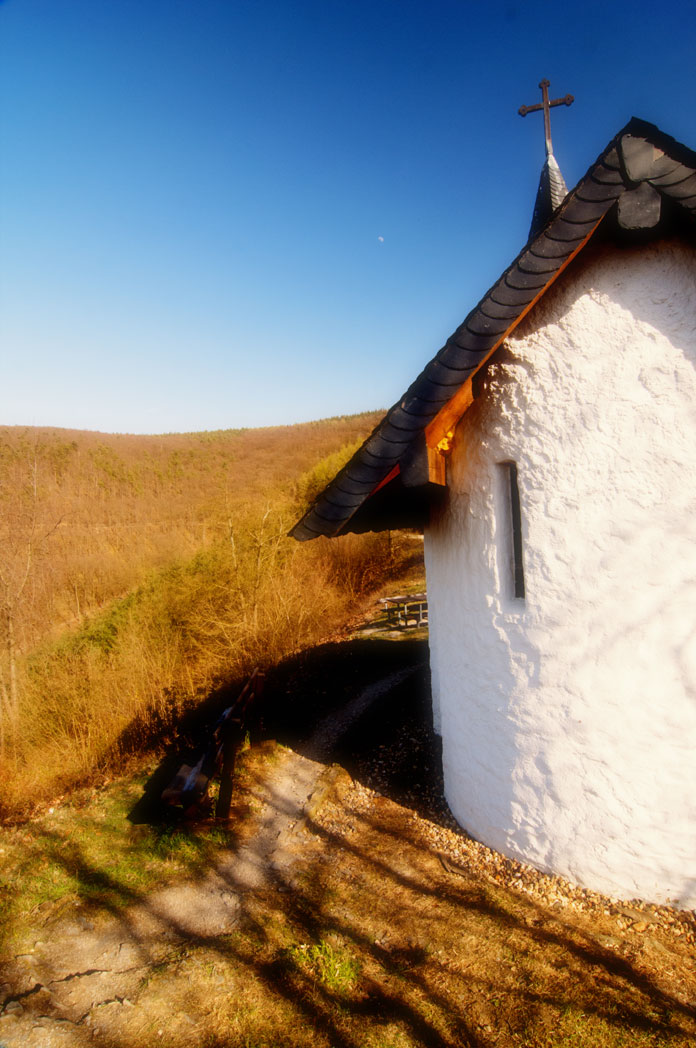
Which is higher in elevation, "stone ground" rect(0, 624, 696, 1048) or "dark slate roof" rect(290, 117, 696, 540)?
"dark slate roof" rect(290, 117, 696, 540)

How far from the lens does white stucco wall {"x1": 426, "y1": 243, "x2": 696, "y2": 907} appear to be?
3.87m

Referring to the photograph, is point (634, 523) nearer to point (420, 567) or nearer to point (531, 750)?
point (531, 750)

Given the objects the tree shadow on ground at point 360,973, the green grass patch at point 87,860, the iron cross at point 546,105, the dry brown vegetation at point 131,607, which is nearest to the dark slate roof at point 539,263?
the iron cross at point 546,105

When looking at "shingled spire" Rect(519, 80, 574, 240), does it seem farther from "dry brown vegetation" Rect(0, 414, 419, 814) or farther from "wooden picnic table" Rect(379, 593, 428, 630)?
"wooden picnic table" Rect(379, 593, 428, 630)

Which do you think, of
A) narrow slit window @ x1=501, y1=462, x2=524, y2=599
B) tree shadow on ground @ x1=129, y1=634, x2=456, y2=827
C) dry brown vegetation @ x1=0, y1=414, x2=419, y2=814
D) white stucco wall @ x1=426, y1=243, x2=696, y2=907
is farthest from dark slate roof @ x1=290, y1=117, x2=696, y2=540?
dry brown vegetation @ x1=0, y1=414, x2=419, y2=814

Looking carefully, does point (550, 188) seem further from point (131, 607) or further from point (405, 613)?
point (131, 607)

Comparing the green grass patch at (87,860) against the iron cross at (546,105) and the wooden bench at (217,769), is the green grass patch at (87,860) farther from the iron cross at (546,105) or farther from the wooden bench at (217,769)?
the iron cross at (546,105)

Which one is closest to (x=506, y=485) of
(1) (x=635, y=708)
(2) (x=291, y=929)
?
(1) (x=635, y=708)

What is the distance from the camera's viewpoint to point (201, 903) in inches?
198

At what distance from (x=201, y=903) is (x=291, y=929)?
39.8 inches

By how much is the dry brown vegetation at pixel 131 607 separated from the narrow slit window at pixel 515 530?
24.4 ft

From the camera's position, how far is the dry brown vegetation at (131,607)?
9.65m

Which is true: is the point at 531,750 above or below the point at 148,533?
below

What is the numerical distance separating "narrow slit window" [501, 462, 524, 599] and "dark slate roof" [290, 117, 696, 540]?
102cm
